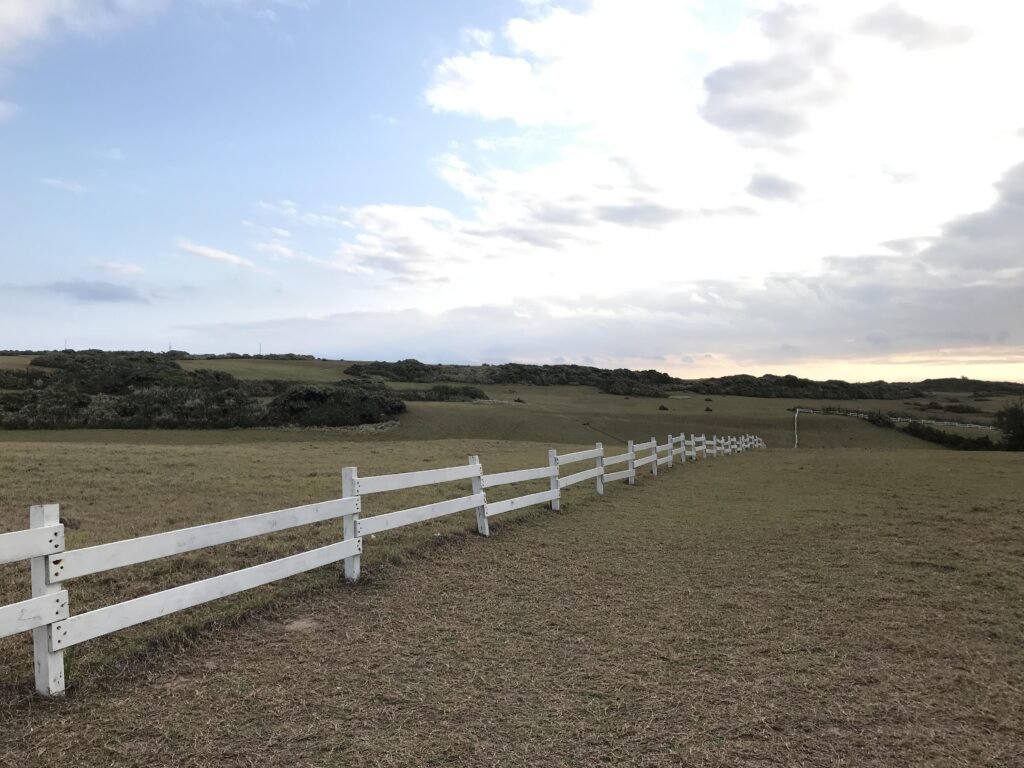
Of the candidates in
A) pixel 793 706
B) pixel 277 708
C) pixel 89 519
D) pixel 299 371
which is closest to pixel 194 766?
pixel 277 708

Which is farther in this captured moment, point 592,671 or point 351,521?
point 351,521

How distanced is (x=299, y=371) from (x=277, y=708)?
268ft

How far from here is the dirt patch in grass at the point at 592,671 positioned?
3.87 m

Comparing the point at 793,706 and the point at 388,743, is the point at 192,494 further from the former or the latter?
the point at 793,706

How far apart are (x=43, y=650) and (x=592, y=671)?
3599 mm

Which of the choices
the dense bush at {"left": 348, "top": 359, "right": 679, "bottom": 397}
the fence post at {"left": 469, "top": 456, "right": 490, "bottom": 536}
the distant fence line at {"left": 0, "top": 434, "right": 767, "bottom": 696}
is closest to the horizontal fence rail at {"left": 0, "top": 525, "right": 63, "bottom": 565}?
the distant fence line at {"left": 0, "top": 434, "right": 767, "bottom": 696}

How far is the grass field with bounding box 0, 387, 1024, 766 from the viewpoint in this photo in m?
3.92

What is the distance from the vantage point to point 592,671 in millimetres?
4992

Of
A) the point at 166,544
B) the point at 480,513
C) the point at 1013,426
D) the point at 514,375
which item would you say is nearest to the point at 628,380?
the point at 514,375

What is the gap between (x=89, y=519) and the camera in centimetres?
1037

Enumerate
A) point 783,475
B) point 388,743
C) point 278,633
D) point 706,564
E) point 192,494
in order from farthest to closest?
point 783,475
point 192,494
point 706,564
point 278,633
point 388,743

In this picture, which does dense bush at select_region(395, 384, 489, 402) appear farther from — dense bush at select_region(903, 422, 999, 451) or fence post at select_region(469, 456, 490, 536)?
fence post at select_region(469, 456, 490, 536)

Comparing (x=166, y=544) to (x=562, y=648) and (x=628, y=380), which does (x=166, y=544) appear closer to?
(x=562, y=648)

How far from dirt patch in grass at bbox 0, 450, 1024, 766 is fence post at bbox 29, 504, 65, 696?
13 cm
